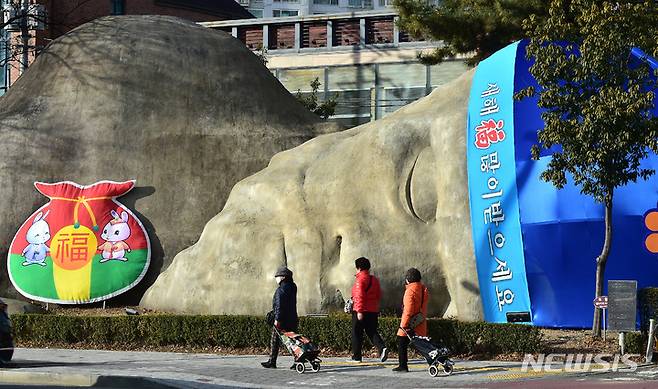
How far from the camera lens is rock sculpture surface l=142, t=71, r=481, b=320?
2284cm

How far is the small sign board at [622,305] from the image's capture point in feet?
58.8

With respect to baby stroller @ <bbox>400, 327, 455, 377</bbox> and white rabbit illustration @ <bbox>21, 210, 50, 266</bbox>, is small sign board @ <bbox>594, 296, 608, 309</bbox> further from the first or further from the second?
white rabbit illustration @ <bbox>21, 210, 50, 266</bbox>

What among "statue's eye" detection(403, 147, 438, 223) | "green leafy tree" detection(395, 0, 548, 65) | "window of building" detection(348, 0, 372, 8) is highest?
"window of building" detection(348, 0, 372, 8)

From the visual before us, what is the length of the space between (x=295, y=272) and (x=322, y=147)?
3.65m

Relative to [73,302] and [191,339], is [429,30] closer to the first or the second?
[73,302]

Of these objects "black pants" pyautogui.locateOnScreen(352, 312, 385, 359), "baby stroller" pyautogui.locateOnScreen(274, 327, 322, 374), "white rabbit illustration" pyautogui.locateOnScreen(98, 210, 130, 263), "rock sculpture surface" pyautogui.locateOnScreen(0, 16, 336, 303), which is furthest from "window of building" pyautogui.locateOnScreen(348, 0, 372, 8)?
"baby stroller" pyautogui.locateOnScreen(274, 327, 322, 374)

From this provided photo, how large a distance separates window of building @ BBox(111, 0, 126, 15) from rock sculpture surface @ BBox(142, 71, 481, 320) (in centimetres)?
3673

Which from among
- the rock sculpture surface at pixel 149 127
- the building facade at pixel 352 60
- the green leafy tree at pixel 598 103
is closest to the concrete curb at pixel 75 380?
the green leafy tree at pixel 598 103

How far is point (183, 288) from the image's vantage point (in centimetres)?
2566

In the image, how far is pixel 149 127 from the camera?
95.6 ft

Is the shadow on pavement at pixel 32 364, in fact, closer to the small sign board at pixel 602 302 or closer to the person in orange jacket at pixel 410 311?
the person in orange jacket at pixel 410 311

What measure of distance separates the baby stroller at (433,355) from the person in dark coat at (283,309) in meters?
2.05

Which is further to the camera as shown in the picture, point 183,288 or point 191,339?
point 183,288

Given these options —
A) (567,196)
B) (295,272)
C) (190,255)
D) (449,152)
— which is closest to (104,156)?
(190,255)
